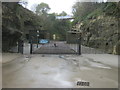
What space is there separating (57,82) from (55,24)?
35.4m

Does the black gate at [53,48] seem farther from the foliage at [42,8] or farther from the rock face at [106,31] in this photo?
the foliage at [42,8]

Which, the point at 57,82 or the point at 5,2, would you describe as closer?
the point at 57,82

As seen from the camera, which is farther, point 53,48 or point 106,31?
point 53,48

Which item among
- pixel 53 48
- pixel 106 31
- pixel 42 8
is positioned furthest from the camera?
pixel 42 8

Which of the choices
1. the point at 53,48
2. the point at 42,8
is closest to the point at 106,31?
the point at 53,48

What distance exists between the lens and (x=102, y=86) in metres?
5.28

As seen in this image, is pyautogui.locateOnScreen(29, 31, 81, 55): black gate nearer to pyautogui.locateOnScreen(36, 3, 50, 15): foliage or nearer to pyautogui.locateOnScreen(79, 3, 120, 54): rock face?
pyautogui.locateOnScreen(79, 3, 120, 54): rock face

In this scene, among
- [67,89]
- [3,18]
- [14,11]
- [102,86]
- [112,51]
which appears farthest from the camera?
[14,11]

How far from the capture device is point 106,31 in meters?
18.7

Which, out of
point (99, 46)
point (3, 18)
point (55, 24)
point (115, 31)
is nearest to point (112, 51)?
point (115, 31)

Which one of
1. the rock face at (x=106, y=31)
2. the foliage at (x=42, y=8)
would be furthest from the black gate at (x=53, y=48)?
the foliage at (x=42, y=8)

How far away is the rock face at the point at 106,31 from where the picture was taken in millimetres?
15770

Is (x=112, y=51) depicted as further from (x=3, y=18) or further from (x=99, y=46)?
(x=3, y=18)

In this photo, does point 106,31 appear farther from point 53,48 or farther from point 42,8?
point 42,8
